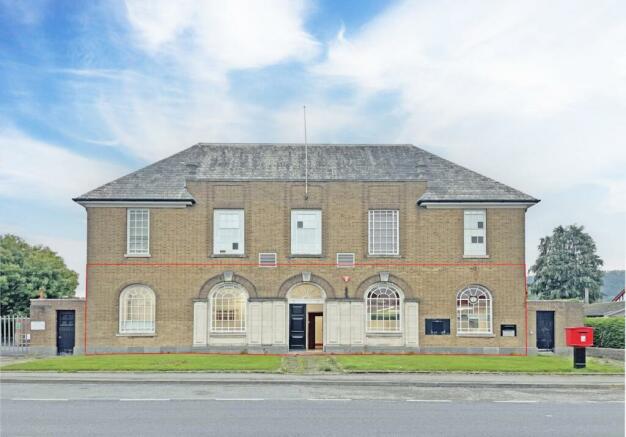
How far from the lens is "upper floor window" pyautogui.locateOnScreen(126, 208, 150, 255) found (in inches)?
1236

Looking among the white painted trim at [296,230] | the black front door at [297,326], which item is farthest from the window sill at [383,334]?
the white painted trim at [296,230]

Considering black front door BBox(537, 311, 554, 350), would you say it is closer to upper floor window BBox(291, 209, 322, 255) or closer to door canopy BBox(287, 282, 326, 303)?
door canopy BBox(287, 282, 326, 303)

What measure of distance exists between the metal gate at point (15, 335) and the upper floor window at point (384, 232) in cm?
1623

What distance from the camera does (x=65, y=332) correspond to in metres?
31.0

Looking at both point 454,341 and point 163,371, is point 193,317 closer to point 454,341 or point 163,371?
point 163,371

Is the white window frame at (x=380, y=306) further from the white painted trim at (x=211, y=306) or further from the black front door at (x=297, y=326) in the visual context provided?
the white painted trim at (x=211, y=306)

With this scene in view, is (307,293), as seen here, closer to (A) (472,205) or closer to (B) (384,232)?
(B) (384,232)

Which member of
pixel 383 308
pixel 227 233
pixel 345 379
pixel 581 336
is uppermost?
pixel 227 233

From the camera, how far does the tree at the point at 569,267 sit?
250 feet

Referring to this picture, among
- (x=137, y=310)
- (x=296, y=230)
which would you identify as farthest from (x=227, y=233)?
(x=137, y=310)

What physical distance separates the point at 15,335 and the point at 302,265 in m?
13.3

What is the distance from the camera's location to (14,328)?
3072 centimetres

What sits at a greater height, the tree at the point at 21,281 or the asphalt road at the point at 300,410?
the tree at the point at 21,281

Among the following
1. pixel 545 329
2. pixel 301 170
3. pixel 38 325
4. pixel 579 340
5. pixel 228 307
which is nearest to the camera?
pixel 579 340
